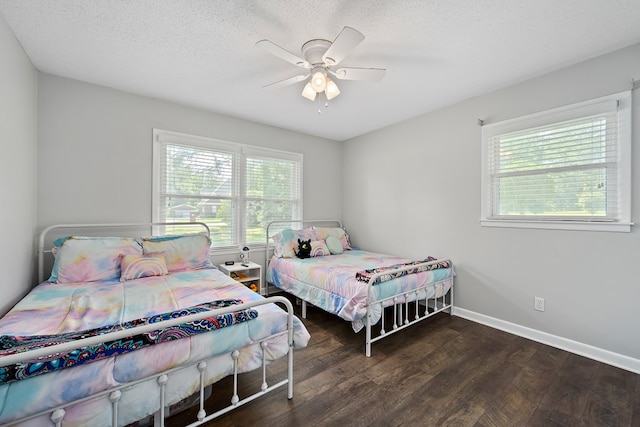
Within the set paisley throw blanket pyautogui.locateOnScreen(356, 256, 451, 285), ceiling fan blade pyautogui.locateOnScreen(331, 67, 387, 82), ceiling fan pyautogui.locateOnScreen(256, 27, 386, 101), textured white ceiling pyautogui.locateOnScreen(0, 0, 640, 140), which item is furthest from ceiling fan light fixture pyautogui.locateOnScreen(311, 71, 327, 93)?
paisley throw blanket pyautogui.locateOnScreen(356, 256, 451, 285)

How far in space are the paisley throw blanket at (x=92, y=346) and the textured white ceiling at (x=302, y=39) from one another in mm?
1869

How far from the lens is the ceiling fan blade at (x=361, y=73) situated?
2045 millimetres

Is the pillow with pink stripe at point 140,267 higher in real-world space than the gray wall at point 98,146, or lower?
lower

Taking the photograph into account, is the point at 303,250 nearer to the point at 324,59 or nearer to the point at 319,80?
the point at 319,80

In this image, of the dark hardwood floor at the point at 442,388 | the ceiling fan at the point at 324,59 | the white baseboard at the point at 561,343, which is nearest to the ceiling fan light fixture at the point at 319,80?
the ceiling fan at the point at 324,59

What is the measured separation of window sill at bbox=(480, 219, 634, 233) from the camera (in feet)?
6.99

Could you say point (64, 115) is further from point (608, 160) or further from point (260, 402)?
point (608, 160)

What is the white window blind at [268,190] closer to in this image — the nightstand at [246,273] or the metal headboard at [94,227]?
the nightstand at [246,273]

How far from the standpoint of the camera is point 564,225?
2.39 meters

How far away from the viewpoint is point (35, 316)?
1.63 meters

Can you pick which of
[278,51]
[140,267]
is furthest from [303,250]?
[278,51]

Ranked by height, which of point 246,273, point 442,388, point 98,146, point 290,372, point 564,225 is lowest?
point 442,388

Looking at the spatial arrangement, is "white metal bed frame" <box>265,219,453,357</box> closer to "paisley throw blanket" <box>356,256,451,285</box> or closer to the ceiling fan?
"paisley throw blanket" <box>356,256,451,285</box>

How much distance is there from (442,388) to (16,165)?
3.51m
